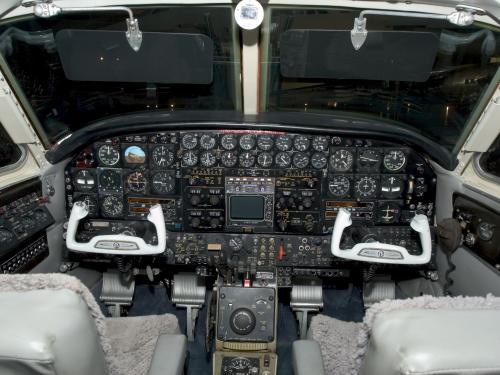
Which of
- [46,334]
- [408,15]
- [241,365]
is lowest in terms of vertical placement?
[241,365]

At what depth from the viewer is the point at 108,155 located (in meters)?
3.67

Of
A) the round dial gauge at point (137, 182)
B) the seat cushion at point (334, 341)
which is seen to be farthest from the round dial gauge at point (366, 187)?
the round dial gauge at point (137, 182)

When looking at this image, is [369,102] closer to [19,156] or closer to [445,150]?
[445,150]

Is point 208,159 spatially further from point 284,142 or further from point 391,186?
point 391,186

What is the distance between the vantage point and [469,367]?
1.13 meters

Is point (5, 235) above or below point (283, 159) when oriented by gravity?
below

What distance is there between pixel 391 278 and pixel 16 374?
3.57 meters

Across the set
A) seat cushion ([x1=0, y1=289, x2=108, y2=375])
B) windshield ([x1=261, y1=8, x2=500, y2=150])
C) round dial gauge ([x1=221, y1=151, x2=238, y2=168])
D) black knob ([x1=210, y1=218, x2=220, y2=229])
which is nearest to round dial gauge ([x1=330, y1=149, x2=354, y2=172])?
windshield ([x1=261, y1=8, x2=500, y2=150])

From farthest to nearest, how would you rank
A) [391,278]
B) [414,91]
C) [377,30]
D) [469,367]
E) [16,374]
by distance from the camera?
[391,278] < [414,91] < [377,30] < [16,374] < [469,367]

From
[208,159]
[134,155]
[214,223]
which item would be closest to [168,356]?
[214,223]

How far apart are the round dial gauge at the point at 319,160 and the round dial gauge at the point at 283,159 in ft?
0.59

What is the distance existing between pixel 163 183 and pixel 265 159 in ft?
2.63

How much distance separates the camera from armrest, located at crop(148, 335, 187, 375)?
2197 millimetres

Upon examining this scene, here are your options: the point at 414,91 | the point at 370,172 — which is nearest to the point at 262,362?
the point at 370,172
